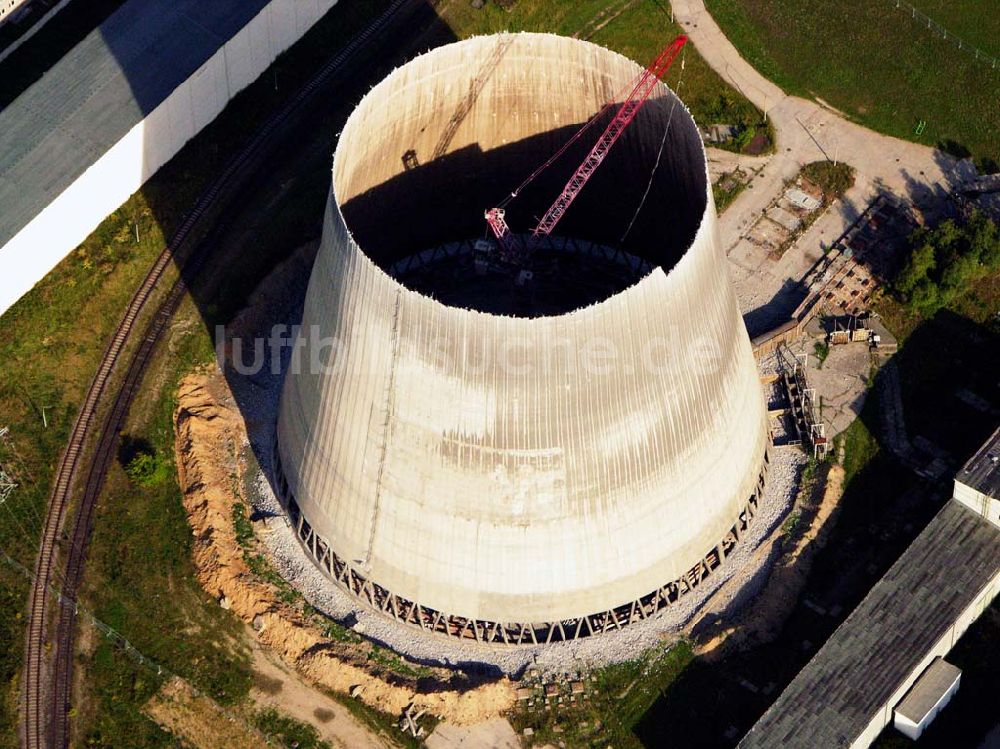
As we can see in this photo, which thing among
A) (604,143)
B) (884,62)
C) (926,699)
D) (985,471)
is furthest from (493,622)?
(884,62)

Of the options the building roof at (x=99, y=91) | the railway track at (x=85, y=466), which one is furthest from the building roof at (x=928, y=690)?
the building roof at (x=99, y=91)

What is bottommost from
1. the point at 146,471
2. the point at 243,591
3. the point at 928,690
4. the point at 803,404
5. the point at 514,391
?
the point at 928,690

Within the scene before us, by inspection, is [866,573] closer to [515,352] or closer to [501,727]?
[501,727]

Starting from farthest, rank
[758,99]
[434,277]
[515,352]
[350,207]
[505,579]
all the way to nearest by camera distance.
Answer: [758,99] → [434,277] → [350,207] → [505,579] → [515,352]

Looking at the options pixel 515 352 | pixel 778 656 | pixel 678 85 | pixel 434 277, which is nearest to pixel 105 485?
pixel 434 277

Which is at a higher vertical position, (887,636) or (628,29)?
(628,29)

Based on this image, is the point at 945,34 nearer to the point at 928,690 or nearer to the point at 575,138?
the point at 575,138
